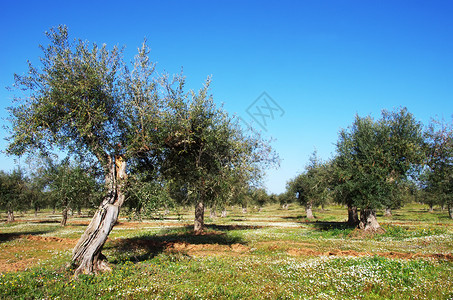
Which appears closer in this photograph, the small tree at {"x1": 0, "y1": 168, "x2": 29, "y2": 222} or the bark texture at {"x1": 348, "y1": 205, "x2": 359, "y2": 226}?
the bark texture at {"x1": 348, "y1": 205, "x2": 359, "y2": 226}

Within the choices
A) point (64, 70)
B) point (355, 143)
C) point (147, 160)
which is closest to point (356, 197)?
point (355, 143)

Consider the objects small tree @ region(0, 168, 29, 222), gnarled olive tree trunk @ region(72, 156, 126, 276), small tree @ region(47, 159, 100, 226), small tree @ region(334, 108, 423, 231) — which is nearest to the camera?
gnarled olive tree trunk @ region(72, 156, 126, 276)

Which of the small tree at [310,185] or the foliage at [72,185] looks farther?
the small tree at [310,185]

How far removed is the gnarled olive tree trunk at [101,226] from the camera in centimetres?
1206

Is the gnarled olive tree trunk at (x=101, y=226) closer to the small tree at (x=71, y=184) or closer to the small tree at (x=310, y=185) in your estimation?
the small tree at (x=71, y=184)

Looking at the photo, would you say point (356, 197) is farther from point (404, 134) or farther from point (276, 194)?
point (276, 194)

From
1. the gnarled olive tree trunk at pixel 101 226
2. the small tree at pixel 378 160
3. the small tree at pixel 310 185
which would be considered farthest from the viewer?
the small tree at pixel 310 185

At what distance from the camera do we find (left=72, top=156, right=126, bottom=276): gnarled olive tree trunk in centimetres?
1206

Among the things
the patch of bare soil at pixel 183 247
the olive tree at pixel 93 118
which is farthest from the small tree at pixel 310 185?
the olive tree at pixel 93 118

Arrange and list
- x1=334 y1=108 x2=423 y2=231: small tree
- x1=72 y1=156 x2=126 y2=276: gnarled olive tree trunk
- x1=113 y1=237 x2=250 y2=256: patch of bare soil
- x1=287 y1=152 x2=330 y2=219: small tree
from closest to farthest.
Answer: x1=72 y1=156 x2=126 y2=276: gnarled olive tree trunk
x1=113 y1=237 x2=250 y2=256: patch of bare soil
x1=334 y1=108 x2=423 y2=231: small tree
x1=287 y1=152 x2=330 y2=219: small tree

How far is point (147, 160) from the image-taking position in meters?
15.7

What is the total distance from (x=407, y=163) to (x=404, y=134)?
2778 millimetres

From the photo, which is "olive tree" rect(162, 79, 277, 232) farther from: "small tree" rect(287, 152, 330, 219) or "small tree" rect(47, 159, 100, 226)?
"small tree" rect(287, 152, 330, 219)

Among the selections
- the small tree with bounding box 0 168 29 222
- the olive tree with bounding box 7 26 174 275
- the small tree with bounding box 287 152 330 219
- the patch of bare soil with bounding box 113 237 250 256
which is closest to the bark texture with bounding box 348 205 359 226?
the small tree with bounding box 287 152 330 219
